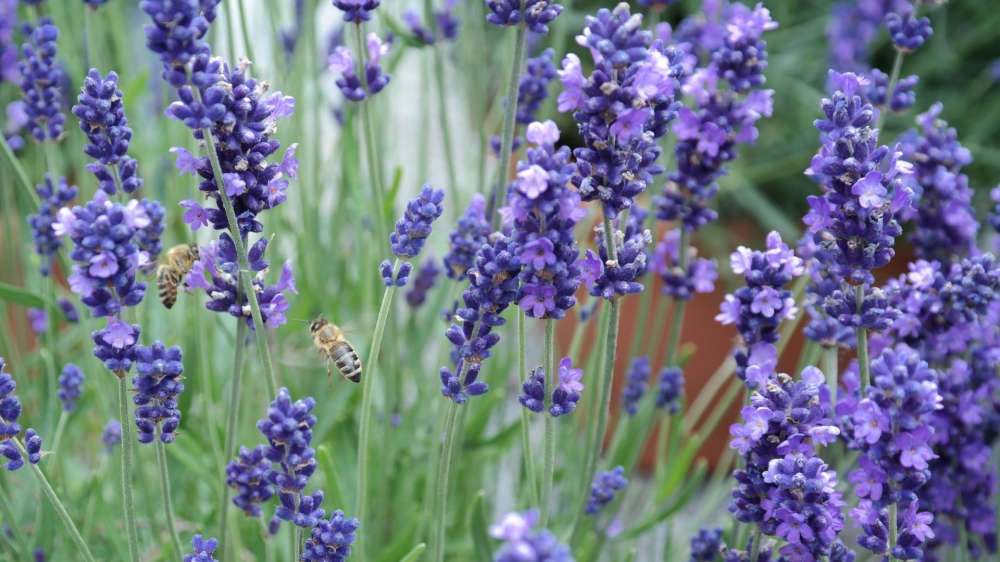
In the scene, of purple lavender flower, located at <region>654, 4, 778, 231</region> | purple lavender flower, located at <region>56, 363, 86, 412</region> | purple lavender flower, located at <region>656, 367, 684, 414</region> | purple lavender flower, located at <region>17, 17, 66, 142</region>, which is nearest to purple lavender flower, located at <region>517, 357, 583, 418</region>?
purple lavender flower, located at <region>654, 4, 778, 231</region>

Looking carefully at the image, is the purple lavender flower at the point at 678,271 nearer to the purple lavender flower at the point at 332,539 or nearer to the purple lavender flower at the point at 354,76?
the purple lavender flower at the point at 354,76

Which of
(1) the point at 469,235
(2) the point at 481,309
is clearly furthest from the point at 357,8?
(2) the point at 481,309

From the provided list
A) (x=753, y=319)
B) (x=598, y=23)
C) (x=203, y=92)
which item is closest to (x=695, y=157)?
(x=753, y=319)

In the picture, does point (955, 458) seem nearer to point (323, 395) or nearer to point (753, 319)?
point (753, 319)

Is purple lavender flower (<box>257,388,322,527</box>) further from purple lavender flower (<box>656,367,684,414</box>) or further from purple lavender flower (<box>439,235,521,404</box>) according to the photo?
purple lavender flower (<box>656,367,684,414</box>)

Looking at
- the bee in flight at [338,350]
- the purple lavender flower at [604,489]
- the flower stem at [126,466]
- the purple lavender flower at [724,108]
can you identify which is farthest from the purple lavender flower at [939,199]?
the flower stem at [126,466]

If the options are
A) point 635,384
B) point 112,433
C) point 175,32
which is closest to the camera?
point 175,32

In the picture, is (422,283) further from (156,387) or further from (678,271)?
(156,387)
